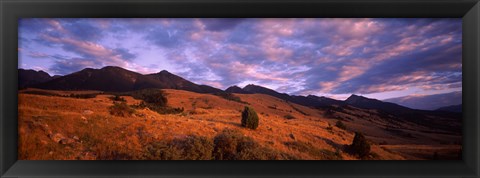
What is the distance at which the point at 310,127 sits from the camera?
200 inches

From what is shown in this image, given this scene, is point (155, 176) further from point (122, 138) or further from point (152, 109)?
point (152, 109)

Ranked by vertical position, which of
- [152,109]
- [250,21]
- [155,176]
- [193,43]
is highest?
[250,21]

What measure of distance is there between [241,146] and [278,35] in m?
2.51

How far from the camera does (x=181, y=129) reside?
4926mm

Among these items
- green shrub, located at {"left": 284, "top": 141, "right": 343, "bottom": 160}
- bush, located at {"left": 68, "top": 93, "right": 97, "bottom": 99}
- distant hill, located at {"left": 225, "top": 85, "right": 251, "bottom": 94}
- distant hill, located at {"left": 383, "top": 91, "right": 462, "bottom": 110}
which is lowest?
green shrub, located at {"left": 284, "top": 141, "right": 343, "bottom": 160}

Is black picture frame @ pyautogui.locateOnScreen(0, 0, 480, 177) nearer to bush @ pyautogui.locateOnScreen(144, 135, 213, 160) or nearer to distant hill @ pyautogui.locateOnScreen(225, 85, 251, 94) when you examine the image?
bush @ pyautogui.locateOnScreen(144, 135, 213, 160)

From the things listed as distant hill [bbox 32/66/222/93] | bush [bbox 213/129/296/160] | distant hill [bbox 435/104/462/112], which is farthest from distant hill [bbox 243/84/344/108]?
distant hill [bbox 435/104/462/112]

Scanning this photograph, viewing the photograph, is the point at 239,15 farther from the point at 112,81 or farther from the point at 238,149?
the point at 112,81

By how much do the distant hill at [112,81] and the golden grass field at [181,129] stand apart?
18cm

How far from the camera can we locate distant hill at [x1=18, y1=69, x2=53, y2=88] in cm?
461

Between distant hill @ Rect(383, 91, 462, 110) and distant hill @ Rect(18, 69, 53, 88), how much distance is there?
740cm
